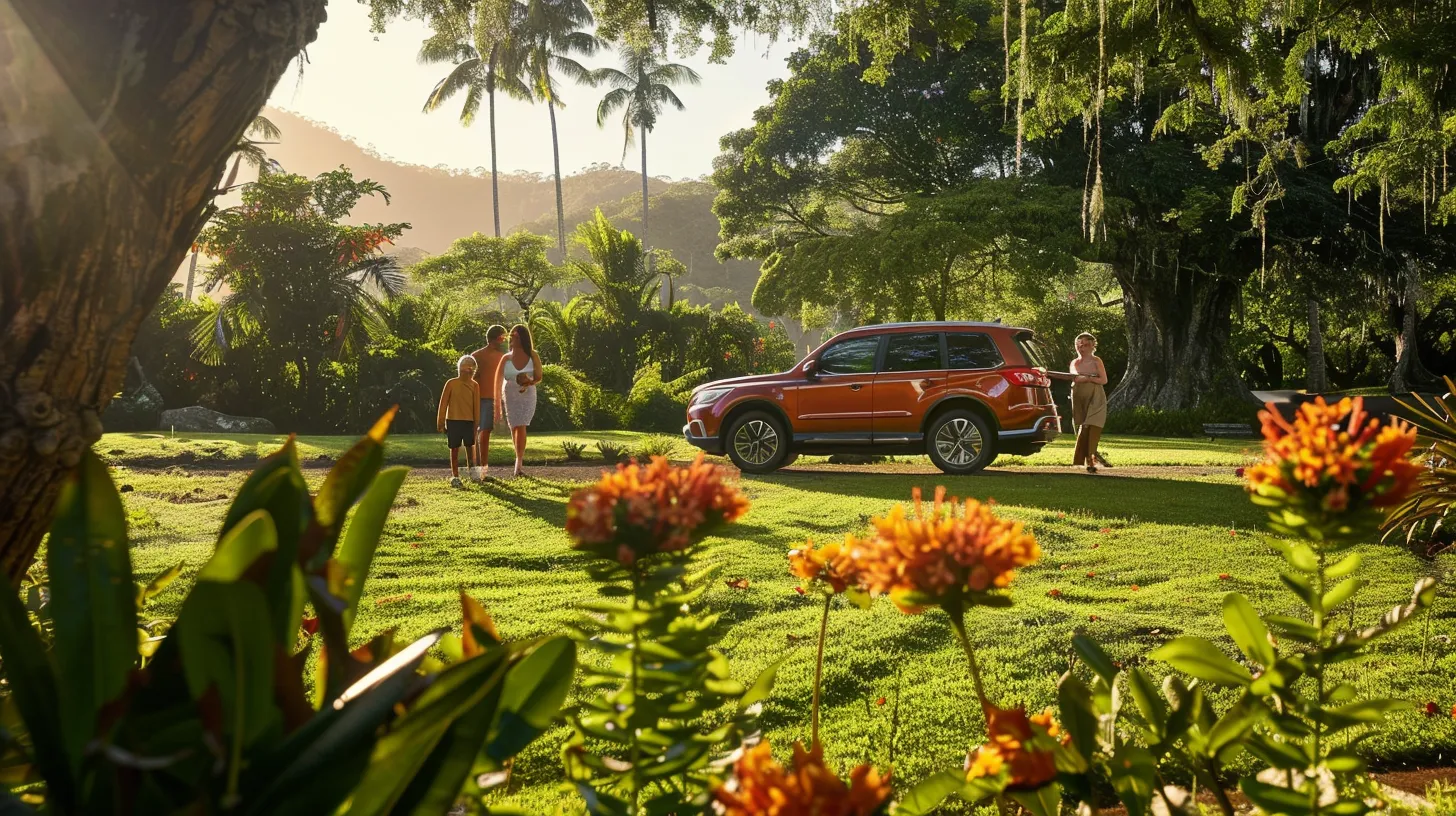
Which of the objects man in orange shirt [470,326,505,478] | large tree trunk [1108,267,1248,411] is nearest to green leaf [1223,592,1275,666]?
man in orange shirt [470,326,505,478]

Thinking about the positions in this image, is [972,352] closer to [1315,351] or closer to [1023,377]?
[1023,377]

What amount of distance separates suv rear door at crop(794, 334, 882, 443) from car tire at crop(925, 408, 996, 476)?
835 millimetres

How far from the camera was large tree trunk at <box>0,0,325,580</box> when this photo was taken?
1719 mm

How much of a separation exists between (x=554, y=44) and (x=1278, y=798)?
5200 cm

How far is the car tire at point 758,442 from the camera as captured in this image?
12391mm

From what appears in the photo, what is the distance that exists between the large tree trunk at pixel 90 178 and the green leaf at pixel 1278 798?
6.87 feet

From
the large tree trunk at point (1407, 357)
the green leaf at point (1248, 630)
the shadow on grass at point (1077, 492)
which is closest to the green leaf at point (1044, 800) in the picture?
the green leaf at point (1248, 630)

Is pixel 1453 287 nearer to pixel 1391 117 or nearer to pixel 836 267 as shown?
pixel 836 267

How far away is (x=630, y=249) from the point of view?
28.8 metres

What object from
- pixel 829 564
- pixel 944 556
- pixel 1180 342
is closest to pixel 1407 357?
pixel 1180 342

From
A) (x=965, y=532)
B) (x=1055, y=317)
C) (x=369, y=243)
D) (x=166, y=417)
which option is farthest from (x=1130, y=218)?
(x=965, y=532)

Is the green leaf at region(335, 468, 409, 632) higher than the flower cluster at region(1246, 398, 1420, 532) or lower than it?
lower

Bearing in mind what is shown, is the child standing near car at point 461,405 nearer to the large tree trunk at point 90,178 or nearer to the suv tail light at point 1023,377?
the suv tail light at point 1023,377

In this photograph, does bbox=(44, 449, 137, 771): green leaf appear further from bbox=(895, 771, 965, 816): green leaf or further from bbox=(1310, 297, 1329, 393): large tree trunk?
bbox=(1310, 297, 1329, 393): large tree trunk
